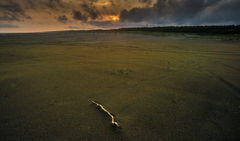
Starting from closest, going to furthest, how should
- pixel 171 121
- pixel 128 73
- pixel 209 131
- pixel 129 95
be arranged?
pixel 209 131 < pixel 171 121 < pixel 129 95 < pixel 128 73

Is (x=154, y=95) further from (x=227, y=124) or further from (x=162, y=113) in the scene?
(x=227, y=124)

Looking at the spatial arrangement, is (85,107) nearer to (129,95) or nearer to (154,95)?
(129,95)

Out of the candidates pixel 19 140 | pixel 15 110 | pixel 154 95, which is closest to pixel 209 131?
pixel 154 95

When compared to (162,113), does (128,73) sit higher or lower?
higher

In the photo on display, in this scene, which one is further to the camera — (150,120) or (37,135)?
(150,120)

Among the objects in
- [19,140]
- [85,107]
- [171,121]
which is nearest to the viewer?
[19,140]

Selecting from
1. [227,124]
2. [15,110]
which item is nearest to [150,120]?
[227,124]

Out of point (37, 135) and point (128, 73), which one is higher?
point (128, 73)

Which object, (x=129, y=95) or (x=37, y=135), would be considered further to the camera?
(x=129, y=95)

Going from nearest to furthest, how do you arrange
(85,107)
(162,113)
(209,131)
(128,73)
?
(209,131), (162,113), (85,107), (128,73)
